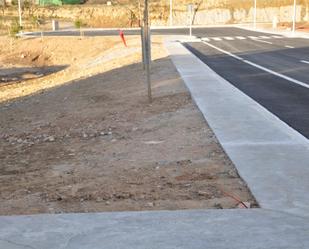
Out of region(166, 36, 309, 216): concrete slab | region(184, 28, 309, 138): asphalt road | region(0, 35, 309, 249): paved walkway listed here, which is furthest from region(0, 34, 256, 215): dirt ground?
region(184, 28, 309, 138): asphalt road

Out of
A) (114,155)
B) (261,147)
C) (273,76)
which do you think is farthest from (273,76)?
(114,155)

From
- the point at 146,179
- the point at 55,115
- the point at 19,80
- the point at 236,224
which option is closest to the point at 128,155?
the point at 146,179

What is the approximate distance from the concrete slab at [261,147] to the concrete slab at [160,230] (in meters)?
0.53

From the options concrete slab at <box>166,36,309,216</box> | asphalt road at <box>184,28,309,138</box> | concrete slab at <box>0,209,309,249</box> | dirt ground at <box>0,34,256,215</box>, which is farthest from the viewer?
asphalt road at <box>184,28,309,138</box>

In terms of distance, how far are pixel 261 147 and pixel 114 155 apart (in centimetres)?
242

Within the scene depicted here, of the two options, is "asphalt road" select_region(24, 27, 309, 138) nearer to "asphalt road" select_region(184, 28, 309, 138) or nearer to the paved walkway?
"asphalt road" select_region(184, 28, 309, 138)

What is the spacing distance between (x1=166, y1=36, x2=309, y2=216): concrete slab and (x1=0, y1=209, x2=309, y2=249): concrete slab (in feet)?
1.74

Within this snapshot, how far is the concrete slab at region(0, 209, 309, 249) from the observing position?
492 cm

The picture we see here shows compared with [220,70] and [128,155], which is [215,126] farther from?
[220,70]

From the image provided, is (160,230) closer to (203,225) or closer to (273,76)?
(203,225)

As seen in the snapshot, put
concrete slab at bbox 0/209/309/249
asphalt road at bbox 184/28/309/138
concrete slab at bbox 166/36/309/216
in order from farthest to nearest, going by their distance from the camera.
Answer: asphalt road at bbox 184/28/309/138, concrete slab at bbox 166/36/309/216, concrete slab at bbox 0/209/309/249

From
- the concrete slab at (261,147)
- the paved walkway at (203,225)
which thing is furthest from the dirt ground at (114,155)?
the paved walkway at (203,225)

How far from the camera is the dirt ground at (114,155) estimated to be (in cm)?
656

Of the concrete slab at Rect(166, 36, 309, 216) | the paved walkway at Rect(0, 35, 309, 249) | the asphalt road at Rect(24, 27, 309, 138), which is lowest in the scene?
the asphalt road at Rect(24, 27, 309, 138)
